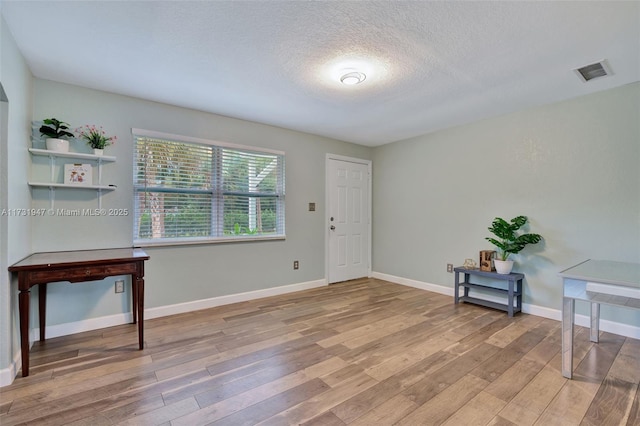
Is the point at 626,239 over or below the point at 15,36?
below

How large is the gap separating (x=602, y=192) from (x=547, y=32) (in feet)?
6.09

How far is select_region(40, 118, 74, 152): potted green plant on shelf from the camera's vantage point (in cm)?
250

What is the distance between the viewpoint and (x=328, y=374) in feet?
6.65

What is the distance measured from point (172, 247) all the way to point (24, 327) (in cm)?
133

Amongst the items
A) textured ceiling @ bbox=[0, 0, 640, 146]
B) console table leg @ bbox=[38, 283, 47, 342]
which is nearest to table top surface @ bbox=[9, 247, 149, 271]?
console table leg @ bbox=[38, 283, 47, 342]

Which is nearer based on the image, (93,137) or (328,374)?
(328,374)

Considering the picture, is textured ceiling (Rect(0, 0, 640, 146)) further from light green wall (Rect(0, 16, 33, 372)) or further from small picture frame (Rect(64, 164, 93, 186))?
small picture frame (Rect(64, 164, 93, 186))

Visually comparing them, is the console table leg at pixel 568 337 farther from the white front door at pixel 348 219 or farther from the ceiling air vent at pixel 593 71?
the white front door at pixel 348 219

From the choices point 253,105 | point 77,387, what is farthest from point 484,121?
point 77,387

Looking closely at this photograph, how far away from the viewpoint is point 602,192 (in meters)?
2.83

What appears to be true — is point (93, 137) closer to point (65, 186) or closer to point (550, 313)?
point (65, 186)

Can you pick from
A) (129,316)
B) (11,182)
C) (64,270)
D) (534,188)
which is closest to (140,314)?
(64,270)

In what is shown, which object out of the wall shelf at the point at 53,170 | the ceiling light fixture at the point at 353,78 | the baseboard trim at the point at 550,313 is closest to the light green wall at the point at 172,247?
the wall shelf at the point at 53,170

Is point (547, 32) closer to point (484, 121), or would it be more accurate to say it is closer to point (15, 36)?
point (484, 121)
